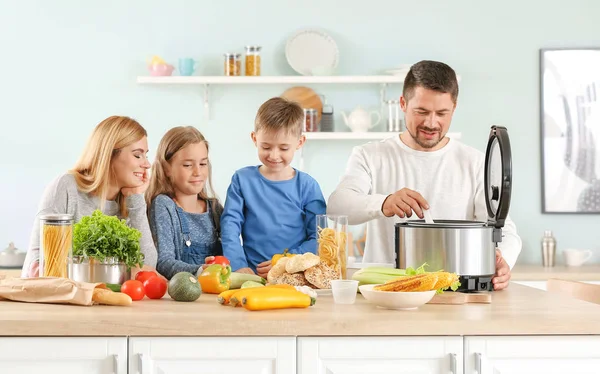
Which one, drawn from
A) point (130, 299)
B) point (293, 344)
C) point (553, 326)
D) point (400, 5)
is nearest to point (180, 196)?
point (130, 299)

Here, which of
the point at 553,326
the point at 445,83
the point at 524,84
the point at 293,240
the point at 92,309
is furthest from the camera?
the point at 524,84

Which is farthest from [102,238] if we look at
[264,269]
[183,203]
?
[183,203]

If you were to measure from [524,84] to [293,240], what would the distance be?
2.57 m

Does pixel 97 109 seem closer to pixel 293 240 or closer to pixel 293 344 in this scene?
pixel 293 240

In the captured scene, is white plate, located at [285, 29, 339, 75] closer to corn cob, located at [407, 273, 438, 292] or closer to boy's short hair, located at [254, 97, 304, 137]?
boy's short hair, located at [254, 97, 304, 137]

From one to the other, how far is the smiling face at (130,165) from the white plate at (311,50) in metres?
2.21

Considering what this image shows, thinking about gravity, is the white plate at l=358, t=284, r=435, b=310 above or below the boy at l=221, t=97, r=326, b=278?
below

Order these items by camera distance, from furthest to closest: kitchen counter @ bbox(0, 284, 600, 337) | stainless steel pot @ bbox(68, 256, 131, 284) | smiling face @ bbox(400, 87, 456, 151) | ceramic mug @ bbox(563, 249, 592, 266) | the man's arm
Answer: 1. ceramic mug @ bbox(563, 249, 592, 266)
2. smiling face @ bbox(400, 87, 456, 151)
3. the man's arm
4. stainless steel pot @ bbox(68, 256, 131, 284)
5. kitchen counter @ bbox(0, 284, 600, 337)

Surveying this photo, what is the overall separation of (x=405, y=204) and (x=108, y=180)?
103 centimetres

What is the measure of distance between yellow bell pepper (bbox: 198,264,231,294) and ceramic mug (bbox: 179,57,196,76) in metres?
2.69

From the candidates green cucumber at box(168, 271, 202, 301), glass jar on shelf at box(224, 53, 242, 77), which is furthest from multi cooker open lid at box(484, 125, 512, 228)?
glass jar on shelf at box(224, 53, 242, 77)

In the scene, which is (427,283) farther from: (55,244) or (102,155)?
(102,155)

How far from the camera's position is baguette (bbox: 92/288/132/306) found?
1969 mm

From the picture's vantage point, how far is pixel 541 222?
192 inches
